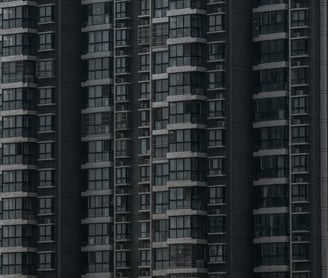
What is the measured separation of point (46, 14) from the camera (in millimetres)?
142000

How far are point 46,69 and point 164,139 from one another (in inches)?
423

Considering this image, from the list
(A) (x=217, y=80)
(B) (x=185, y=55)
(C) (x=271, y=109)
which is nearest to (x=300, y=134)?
(C) (x=271, y=109)

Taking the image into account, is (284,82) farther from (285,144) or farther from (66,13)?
(66,13)

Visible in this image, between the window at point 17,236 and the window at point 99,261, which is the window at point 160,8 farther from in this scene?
the window at point 17,236

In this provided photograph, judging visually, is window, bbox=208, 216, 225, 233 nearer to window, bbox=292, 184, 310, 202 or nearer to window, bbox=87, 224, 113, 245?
window, bbox=292, 184, 310, 202

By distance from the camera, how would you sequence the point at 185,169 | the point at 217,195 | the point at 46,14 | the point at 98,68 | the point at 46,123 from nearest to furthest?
1. the point at 185,169
2. the point at 217,195
3. the point at 46,123
4. the point at 98,68
5. the point at 46,14

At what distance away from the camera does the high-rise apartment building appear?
13238 cm

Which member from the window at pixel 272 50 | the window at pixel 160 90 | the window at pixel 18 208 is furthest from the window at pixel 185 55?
the window at pixel 18 208

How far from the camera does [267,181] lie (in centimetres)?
13325

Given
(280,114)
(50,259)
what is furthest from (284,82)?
(50,259)

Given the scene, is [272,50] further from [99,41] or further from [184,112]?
[99,41]

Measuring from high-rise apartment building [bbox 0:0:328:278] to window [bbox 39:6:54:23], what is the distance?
0.34 ft

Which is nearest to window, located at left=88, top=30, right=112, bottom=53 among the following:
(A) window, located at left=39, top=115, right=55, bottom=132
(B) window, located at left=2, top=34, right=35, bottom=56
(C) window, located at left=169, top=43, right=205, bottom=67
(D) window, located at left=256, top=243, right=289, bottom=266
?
(B) window, located at left=2, top=34, right=35, bottom=56

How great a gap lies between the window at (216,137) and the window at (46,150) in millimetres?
12878
